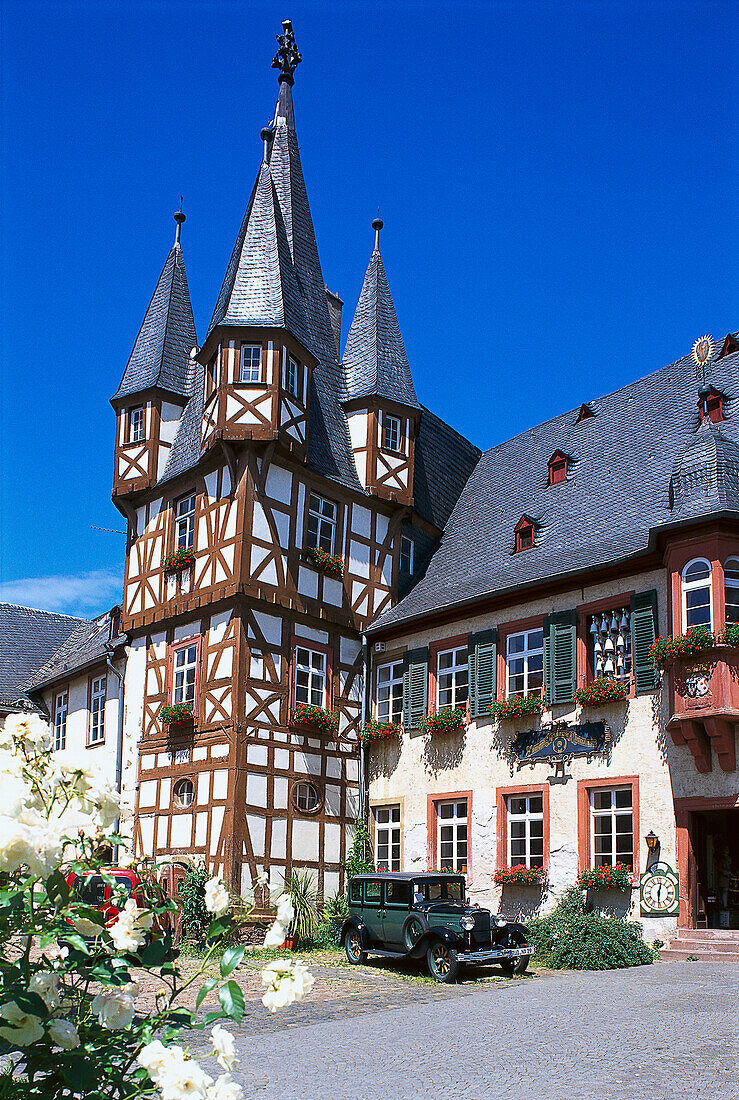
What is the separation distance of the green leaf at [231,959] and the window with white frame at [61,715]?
92.0 feet

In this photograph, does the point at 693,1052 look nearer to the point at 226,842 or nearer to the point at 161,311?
the point at 226,842

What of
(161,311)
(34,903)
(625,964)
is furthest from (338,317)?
(34,903)

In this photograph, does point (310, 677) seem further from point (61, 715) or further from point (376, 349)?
point (61, 715)

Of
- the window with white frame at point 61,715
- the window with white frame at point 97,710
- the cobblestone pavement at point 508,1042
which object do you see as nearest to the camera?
the cobblestone pavement at point 508,1042

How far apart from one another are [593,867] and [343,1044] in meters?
9.49

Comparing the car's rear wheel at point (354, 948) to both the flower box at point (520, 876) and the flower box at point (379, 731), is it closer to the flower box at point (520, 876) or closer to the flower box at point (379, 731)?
the flower box at point (520, 876)

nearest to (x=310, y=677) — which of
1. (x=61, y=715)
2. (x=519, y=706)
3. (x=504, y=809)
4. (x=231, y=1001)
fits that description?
(x=519, y=706)

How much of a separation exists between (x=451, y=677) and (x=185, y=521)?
6730mm

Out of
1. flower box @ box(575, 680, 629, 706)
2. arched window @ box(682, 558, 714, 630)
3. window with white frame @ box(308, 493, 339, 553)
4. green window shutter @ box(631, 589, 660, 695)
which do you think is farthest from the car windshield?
window with white frame @ box(308, 493, 339, 553)

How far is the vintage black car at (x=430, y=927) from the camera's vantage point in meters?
15.8

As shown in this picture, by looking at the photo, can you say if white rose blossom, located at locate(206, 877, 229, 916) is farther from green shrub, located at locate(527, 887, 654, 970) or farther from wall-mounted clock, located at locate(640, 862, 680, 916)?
wall-mounted clock, located at locate(640, 862, 680, 916)

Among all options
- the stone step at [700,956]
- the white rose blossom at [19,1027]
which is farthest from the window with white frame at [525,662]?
the white rose blossom at [19,1027]

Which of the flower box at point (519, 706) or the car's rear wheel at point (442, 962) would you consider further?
the flower box at point (519, 706)

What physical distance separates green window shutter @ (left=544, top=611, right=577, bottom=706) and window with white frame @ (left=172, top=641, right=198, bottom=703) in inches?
283
